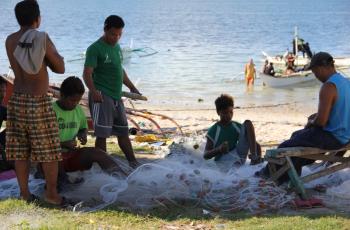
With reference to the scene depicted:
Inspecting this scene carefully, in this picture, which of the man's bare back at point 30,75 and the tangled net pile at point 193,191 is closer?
the man's bare back at point 30,75

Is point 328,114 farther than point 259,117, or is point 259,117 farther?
point 259,117

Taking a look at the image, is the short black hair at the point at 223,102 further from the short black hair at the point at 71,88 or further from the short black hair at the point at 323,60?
the short black hair at the point at 71,88

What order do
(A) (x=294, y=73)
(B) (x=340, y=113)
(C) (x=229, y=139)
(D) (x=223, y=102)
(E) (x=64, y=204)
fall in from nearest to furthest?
1. (E) (x=64, y=204)
2. (B) (x=340, y=113)
3. (D) (x=223, y=102)
4. (C) (x=229, y=139)
5. (A) (x=294, y=73)

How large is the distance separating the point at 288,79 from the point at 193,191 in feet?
56.4

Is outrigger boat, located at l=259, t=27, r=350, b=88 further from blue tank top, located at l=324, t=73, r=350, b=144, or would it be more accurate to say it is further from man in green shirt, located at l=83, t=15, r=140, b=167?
blue tank top, located at l=324, t=73, r=350, b=144

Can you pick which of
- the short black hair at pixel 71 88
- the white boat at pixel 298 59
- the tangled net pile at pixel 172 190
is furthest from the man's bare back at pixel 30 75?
the white boat at pixel 298 59

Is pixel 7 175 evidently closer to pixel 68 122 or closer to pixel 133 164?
pixel 68 122

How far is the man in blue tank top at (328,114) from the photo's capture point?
5.14 m

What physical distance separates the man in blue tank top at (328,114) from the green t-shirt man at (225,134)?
111 cm

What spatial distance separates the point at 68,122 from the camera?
5.50m

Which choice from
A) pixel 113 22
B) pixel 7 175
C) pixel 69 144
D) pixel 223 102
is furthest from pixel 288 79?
pixel 69 144

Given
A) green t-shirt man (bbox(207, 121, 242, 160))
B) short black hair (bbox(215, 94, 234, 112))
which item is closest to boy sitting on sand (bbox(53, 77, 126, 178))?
green t-shirt man (bbox(207, 121, 242, 160))

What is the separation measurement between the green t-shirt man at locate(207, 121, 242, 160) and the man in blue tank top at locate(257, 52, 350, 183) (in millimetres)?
1109

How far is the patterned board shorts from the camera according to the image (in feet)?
15.5
